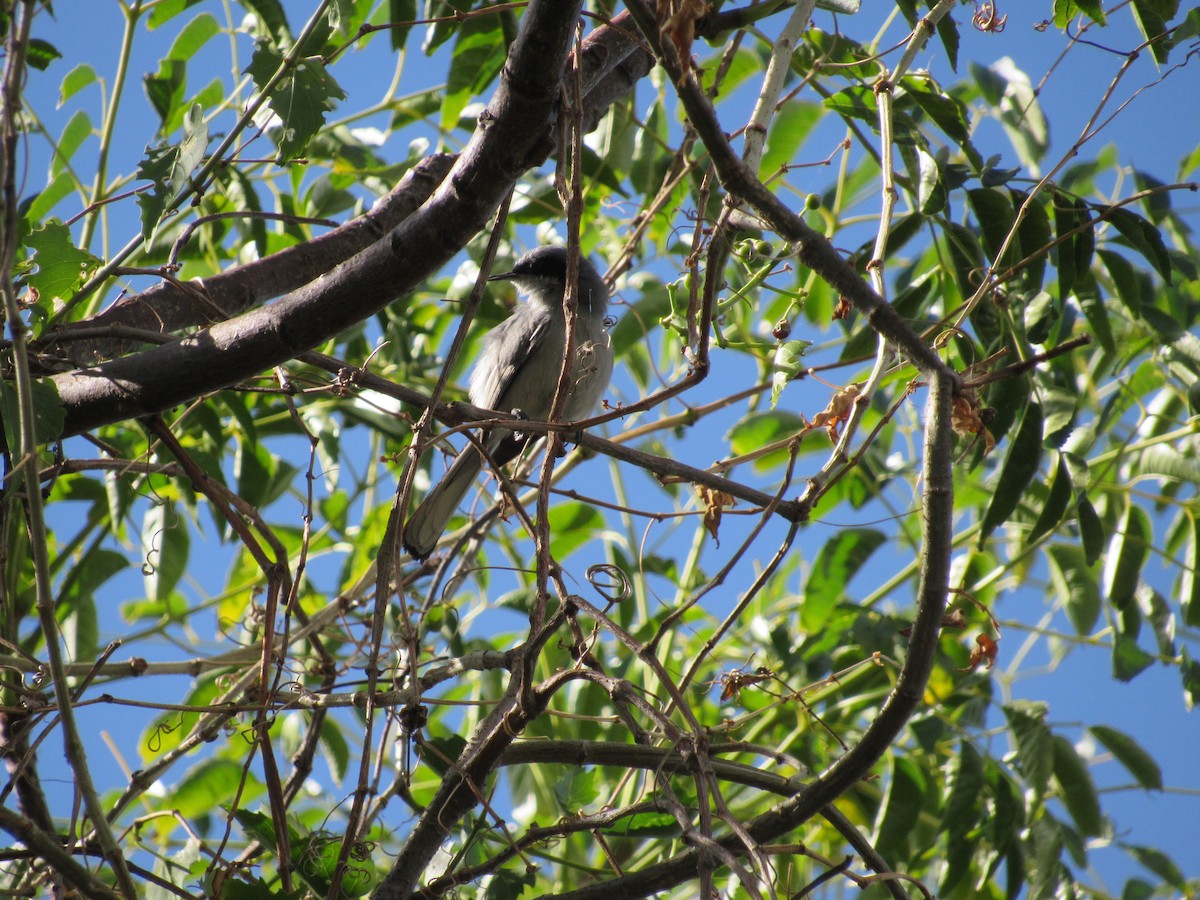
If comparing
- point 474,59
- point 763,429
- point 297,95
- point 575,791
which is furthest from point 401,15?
point 575,791

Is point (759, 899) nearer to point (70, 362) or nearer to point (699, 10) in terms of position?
point (699, 10)

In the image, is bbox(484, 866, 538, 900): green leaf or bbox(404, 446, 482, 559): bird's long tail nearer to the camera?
bbox(484, 866, 538, 900): green leaf

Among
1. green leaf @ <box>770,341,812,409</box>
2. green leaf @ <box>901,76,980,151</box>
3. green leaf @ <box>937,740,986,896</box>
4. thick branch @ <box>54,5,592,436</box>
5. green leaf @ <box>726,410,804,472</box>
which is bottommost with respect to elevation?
green leaf @ <box>937,740,986,896</box>

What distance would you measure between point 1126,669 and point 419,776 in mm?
2343

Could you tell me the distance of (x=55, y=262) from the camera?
2121mm

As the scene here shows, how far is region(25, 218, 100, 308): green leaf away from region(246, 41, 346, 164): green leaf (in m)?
0.49

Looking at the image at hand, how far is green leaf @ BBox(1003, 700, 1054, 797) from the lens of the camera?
9.00ft

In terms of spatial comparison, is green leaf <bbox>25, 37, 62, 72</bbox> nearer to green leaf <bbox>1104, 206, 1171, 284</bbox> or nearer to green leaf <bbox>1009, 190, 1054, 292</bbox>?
green leaf <bbox>1009, 190, 1054, 292</bbox>

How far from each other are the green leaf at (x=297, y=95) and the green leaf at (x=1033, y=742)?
2316mm

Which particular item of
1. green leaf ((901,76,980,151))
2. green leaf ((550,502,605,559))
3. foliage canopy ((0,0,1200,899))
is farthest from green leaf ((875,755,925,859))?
green leaf ((901,76,980,151))

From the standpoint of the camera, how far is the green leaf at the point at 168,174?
1918 millimetres

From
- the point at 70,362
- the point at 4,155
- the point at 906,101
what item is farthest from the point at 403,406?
the point at 4,155

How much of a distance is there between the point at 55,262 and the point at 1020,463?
2.07 meters

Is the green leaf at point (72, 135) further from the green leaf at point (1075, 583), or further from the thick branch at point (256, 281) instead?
the green leaf at point (1075, 583)
